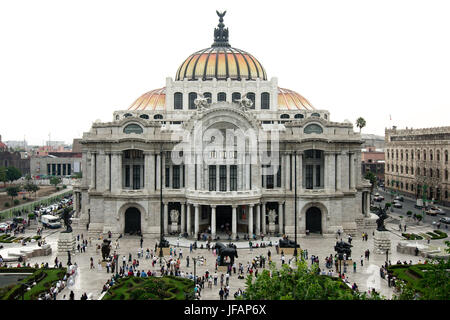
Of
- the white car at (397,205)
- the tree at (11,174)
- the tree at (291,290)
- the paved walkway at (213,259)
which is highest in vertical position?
the tree at (11,174)

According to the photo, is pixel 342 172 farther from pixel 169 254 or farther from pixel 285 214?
pixel 169 254

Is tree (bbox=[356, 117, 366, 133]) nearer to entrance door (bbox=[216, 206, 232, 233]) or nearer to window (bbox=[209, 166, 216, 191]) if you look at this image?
entrance door (bbox=[216, 206, 232, 233])

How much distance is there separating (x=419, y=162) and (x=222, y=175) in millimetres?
69298

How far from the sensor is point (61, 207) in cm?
10312

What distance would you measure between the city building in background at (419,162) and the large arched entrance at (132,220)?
66.1 meters

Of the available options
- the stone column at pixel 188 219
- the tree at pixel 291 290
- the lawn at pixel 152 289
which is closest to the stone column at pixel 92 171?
the stone column at pixel 188 219

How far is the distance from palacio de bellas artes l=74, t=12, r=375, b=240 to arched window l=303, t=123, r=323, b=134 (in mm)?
149

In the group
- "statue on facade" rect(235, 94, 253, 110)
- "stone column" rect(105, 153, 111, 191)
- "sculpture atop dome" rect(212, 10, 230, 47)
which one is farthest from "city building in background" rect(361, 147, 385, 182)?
"stone column" rect(105, 153, 111, 191)

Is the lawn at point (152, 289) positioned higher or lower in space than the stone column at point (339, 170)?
lower

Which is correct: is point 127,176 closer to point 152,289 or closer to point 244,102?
point 244,102

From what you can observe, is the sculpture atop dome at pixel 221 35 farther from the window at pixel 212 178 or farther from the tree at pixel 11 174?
the tree at pixel 11 174

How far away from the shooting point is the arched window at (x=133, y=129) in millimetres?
72188
